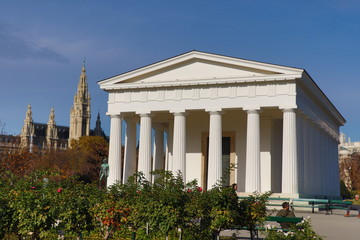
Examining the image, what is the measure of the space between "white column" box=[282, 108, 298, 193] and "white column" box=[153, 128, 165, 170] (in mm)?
14689

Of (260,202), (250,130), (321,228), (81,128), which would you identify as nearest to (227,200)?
(260,202)

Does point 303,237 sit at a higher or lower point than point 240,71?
lower

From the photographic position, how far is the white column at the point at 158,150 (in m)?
46.1

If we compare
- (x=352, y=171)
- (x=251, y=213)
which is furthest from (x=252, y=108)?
(x=352, y=171)

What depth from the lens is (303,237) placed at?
1054cm

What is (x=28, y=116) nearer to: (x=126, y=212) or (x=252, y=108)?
(x=252, y=108)

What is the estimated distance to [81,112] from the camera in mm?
181750

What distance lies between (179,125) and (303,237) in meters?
27.6

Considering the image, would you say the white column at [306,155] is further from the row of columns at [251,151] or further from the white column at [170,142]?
the white column at [170,142]

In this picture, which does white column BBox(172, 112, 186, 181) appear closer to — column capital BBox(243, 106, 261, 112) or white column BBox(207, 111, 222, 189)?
white column BBox(207, 111, 222, 189)

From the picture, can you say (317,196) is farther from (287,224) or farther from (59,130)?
(59,130)

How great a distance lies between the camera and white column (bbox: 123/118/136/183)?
41281 mm

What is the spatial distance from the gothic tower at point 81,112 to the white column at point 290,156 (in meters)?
152

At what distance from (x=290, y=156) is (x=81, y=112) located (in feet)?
506
